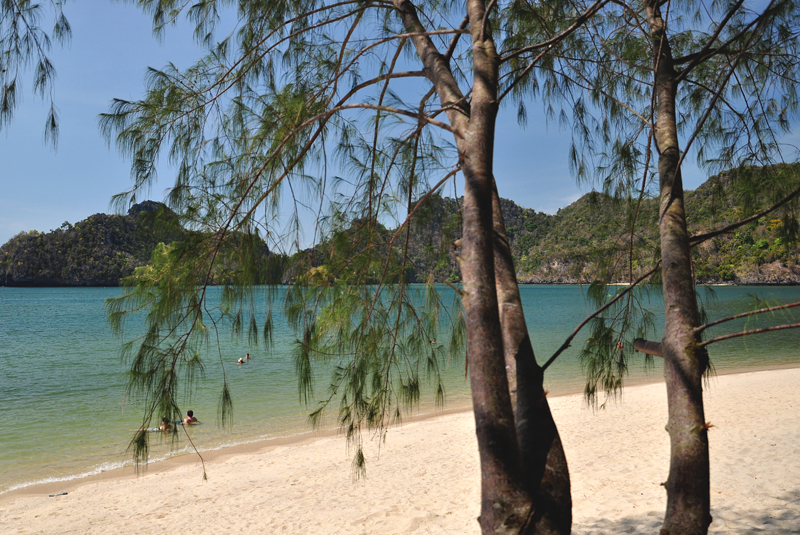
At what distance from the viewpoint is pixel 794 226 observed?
9.03ft

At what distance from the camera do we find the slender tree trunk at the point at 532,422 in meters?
1.36

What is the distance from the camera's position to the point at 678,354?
1748 millimetres

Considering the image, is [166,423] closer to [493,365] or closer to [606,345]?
[493,365]

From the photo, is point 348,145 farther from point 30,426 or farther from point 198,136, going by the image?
point 30,426

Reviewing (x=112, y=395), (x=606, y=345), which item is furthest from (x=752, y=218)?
(x=112, y=395)

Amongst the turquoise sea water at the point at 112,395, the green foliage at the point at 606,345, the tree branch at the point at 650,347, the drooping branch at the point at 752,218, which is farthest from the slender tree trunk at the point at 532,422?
the green foliage at the point at 606,345

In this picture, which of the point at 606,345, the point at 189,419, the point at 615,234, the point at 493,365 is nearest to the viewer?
the point at 493,365

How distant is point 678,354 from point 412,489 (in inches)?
175

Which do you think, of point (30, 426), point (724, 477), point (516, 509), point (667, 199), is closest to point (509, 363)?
point (516, 509)

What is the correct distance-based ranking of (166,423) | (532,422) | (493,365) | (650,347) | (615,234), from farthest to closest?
(615,234) < (166,423) < (650,347) < (532,422) < (493,365)

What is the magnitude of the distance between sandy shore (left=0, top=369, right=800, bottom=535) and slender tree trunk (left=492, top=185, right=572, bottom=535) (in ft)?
9.97

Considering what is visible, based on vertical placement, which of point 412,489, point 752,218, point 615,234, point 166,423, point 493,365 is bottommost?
point 412,489

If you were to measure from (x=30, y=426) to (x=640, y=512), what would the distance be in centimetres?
1032

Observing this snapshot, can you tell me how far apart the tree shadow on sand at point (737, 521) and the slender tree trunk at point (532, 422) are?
116 inches
